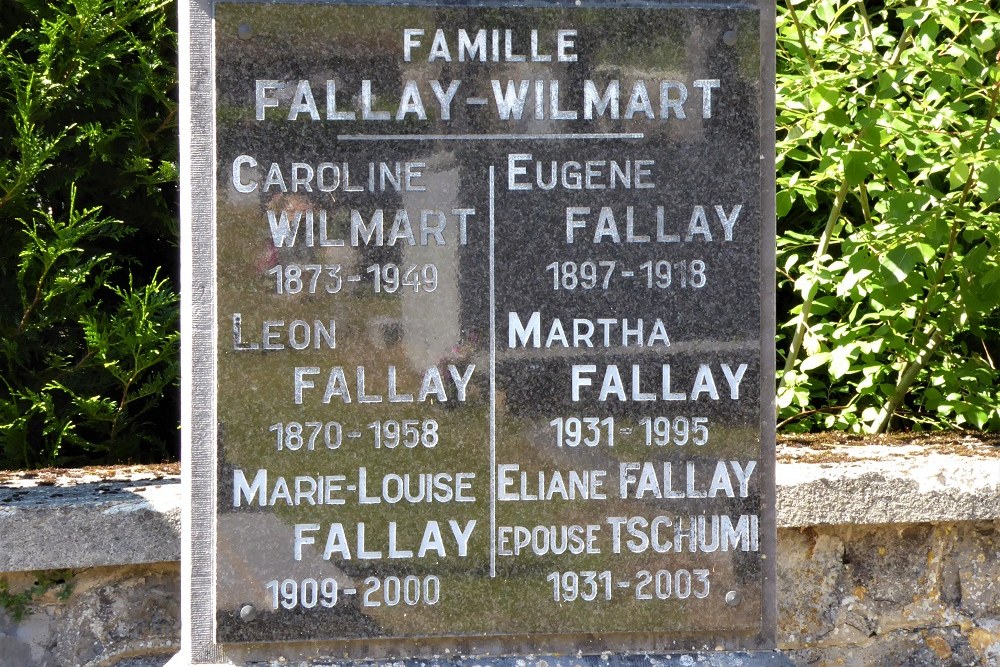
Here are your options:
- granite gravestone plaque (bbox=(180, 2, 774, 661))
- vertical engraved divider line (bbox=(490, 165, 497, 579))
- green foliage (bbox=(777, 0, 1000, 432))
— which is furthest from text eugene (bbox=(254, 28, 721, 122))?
green foliage (bbox=(777, 0, 1000, 432))

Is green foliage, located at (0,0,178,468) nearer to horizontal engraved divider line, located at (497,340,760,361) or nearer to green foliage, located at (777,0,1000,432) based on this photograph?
horizontal engraved divider line, located at (497,340,760,361)

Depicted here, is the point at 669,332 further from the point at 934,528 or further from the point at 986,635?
the point at 986,635

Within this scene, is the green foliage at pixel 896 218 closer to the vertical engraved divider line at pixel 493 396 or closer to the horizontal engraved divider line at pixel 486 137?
the horizontal engraved divider line at pixel 486 137

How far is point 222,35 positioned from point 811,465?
6.28 feet

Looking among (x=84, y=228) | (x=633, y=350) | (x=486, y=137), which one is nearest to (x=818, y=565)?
(x=633, y=350)

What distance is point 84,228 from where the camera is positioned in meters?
3.27

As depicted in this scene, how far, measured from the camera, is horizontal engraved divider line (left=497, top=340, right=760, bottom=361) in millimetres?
2416

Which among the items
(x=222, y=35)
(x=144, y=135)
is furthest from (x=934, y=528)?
(x=144, y=135)

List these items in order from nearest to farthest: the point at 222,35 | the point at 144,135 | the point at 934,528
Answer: the point at 222,35 → the point at 934,528 → the point at 144,135

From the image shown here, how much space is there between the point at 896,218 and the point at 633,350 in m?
0.97

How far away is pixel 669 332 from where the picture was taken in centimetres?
243

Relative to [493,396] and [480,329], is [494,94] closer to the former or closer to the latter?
[480,329]

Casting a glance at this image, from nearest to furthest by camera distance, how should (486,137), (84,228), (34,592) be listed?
1. (486,137)
2. (34,592)
3. (84,228)

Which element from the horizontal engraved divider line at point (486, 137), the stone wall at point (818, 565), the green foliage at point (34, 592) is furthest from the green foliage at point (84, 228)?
the horizontal engraved divider line at point (486, 137)
